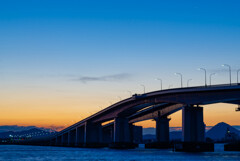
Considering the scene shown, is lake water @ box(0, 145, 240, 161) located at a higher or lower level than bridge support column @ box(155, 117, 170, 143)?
lower

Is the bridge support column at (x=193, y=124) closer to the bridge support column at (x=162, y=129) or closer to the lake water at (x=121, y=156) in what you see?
the lake water at (x=121, y=156)

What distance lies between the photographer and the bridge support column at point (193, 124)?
9606 cm

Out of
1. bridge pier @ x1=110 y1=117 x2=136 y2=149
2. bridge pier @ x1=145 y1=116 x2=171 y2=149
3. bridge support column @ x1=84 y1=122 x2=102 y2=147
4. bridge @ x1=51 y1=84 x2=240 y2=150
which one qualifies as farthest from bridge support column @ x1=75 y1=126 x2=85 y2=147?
bridge pier @ x1=110 y1=117 x2=136 y2=149

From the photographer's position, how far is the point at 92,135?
552 feet

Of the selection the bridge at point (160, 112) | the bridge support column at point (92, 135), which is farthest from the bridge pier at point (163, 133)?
the bridge support column at point (92, 135)

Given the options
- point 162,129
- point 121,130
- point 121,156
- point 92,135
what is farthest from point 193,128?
point 92,135

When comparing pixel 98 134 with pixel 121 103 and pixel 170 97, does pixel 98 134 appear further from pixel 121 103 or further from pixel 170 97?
pixel 170 97

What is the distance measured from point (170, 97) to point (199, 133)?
1288cm

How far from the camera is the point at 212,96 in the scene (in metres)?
90.3

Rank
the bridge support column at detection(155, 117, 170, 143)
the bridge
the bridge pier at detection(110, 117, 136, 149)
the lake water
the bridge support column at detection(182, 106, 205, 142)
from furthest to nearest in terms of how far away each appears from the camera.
Answer: the bridge support column at detection(155, 117, 170, 143), the bridge pier at detection(110, 117, 136, 149), the bridge support column at detection(182, 106, 205, 142), the bridge, the lake water

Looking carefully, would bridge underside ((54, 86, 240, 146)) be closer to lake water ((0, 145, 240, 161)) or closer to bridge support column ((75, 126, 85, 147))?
bridge support column ((75, 126, 85, 147))

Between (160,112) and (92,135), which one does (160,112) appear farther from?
(92,135)

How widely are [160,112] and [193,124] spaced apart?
48.8 metres

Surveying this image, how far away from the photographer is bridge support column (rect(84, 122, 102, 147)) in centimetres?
16662
